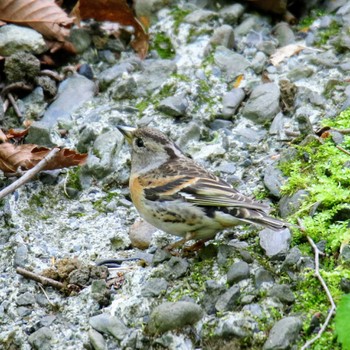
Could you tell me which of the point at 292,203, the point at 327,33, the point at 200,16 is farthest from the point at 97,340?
the point at 327,33

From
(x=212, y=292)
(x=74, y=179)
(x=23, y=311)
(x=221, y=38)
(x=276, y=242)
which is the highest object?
(x=221, y=38)

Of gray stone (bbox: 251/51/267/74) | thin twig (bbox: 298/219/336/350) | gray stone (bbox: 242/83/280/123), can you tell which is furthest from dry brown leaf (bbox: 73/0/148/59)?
thin twig (bbox: 298/219/336/350)

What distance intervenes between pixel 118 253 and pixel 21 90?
6.40 feet

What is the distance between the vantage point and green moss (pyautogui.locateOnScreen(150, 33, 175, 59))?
23.1ft

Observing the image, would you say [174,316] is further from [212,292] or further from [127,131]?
[127,131]

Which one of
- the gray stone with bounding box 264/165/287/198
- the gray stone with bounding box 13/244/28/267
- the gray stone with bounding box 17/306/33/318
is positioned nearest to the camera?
the gray stone with bounding box 17/306/33/318

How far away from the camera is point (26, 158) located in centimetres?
598

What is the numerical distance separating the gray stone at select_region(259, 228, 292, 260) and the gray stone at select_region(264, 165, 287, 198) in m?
0.52

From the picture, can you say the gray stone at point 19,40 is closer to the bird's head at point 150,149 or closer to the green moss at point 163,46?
the green moss at point 163,46

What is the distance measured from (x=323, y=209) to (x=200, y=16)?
280 centimetres

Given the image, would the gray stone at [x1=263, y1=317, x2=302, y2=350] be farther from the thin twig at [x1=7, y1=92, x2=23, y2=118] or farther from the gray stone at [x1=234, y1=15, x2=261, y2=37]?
the gray stone at [x1=234, y1=15, x2=261, y2=37]

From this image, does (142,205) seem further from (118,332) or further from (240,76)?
(240,76)

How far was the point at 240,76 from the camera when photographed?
668cm

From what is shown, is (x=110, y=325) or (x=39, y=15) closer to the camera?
(x=110, y=325)
